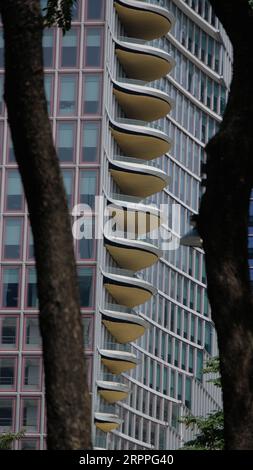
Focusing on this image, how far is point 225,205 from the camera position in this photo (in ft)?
36.8

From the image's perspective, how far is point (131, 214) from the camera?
271 ft

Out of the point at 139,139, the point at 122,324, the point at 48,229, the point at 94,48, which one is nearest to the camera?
the point at 48,229

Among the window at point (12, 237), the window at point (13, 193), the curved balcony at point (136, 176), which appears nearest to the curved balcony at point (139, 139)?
the curved balcony at point (136, 176)

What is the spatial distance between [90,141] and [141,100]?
4.10 meters

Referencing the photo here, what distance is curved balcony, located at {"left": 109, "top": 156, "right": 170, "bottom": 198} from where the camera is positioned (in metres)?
81.9

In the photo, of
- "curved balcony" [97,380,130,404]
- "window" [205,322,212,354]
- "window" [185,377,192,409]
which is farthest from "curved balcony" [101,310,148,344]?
"window" [205,322,212,354]

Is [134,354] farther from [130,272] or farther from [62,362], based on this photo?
[62,362]

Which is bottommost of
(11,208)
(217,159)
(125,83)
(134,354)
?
(217,159)

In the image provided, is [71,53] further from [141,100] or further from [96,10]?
[141,100]

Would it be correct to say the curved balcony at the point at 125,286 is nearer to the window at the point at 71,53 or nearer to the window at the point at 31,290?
the window at the point at 31,290

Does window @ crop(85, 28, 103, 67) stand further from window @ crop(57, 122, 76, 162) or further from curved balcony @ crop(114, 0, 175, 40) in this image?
window @ crop(57, 122, 76, 162)

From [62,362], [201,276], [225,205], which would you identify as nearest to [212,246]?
[225,205]

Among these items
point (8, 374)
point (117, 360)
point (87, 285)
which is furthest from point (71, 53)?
point (8, 374)

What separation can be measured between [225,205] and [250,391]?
139 centimetres
